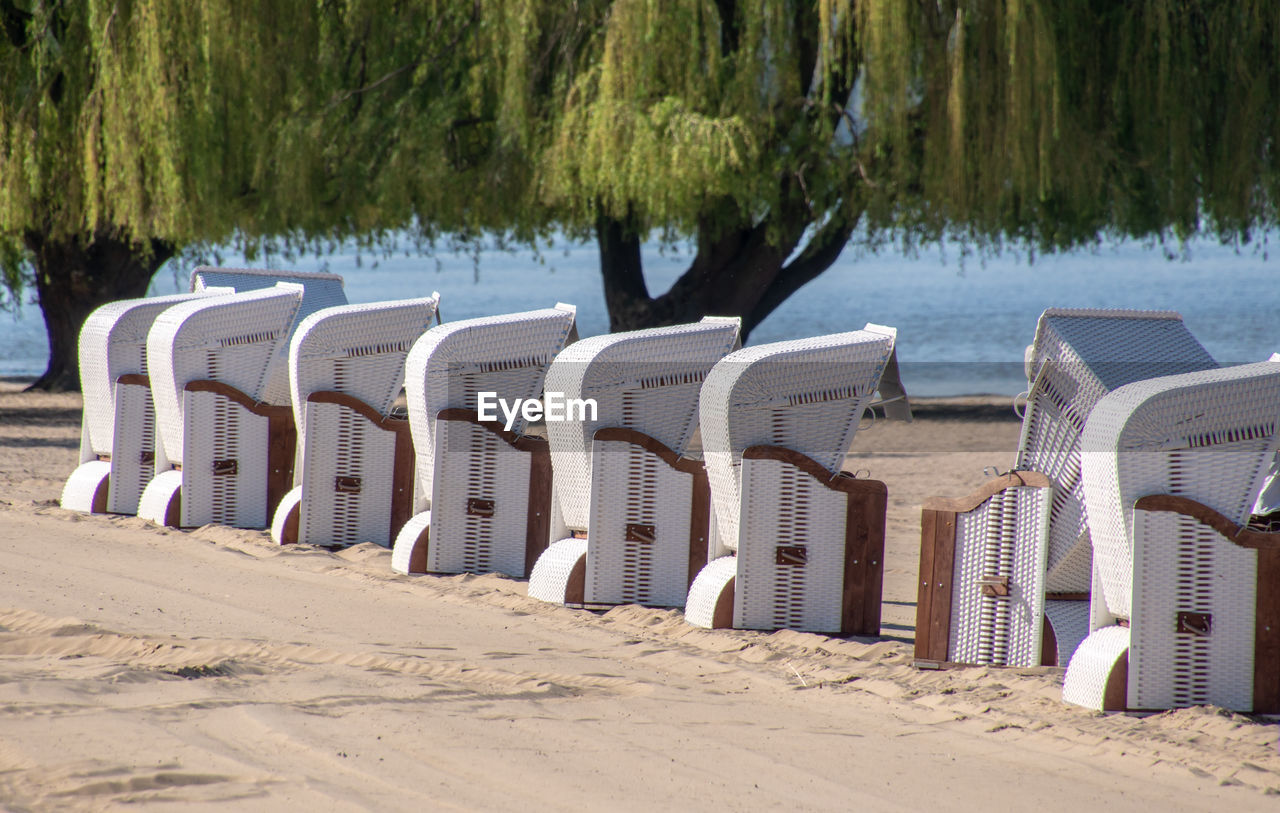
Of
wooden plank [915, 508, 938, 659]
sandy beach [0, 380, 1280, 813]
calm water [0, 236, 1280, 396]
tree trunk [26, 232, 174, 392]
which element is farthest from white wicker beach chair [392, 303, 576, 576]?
tree trunk [26, 232, 174, 392]

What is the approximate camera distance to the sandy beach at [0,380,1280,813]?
136 inches

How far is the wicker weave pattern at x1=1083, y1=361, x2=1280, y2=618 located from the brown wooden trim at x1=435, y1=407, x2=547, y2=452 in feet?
10.5

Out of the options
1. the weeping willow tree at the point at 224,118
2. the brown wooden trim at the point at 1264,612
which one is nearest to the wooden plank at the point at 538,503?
the brown wooden trim at the point at 1264,612

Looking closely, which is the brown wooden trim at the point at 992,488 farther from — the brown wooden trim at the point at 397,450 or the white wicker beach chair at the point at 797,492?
the brown wooden trim at the point at 397,450

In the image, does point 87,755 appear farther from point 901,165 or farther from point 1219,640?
point 901,165

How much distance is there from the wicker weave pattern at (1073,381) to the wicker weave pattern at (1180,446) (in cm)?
61

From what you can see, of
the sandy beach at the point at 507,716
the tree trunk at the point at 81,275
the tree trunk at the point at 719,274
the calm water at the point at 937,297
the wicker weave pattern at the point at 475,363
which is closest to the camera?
the sandy beach at the point at 507,716

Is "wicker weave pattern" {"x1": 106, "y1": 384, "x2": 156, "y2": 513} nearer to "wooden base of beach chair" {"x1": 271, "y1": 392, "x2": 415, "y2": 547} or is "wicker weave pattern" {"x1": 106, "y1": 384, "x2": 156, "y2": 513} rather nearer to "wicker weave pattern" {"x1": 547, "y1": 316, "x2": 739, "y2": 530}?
"wooden base of beach chair" {"x1": 271, "y1": 392, "x2": 415, "y2": 547}

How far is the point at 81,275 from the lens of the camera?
1697cm

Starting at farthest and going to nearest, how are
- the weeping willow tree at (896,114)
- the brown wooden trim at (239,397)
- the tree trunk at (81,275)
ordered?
the tree trunk at (81,275), the weeping willow tree at (896,114), the brown wooden trim at (239,397)

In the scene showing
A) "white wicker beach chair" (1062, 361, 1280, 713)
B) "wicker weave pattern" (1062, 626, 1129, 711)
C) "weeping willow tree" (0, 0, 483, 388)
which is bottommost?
"wicker weave pattern" (1062, 626, 1129, 711)

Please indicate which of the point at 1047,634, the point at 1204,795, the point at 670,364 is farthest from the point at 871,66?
the point at 1204,795

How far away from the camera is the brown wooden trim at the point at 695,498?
617 cm

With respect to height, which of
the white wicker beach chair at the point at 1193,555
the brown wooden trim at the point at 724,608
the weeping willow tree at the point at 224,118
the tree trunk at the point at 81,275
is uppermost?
the weeping willow tree at the point at 224,118
